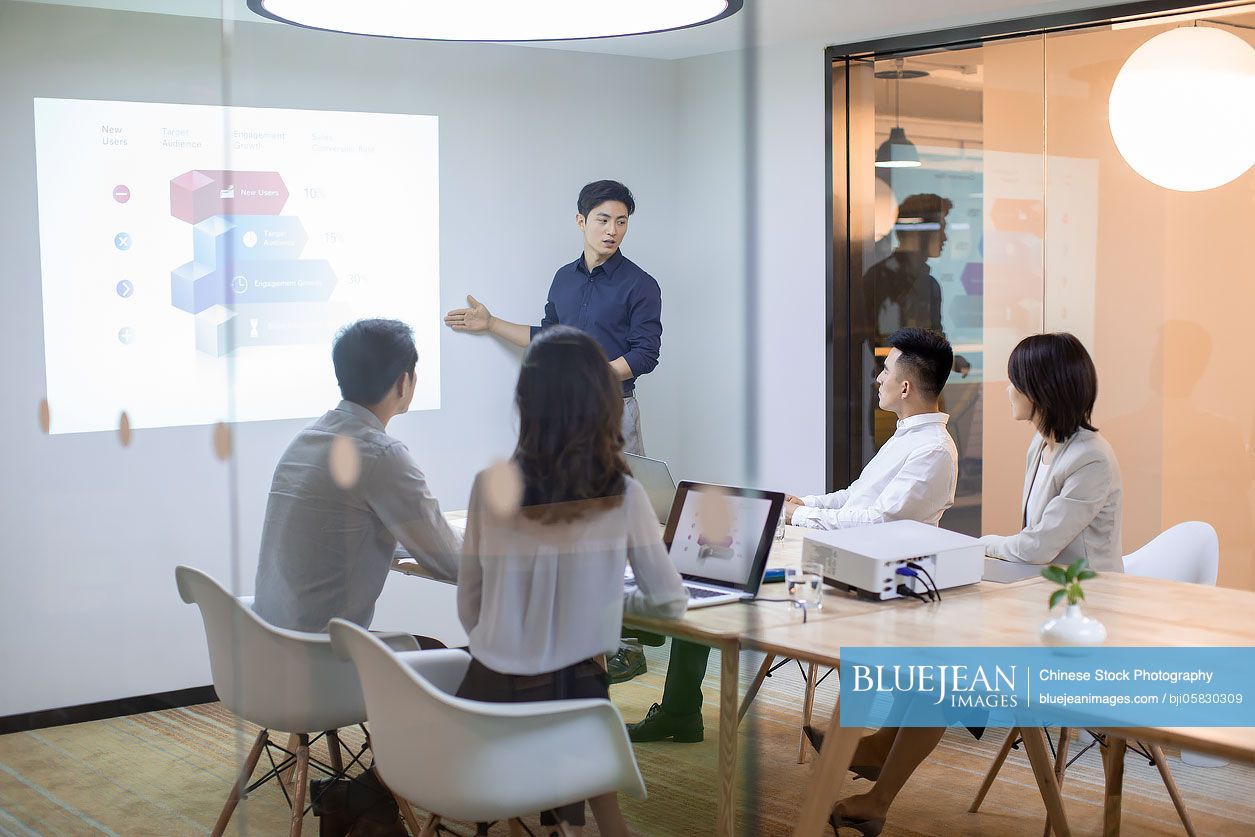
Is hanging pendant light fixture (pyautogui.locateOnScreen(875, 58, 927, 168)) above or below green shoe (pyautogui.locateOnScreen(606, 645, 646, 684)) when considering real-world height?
above

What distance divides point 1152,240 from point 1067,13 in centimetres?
88

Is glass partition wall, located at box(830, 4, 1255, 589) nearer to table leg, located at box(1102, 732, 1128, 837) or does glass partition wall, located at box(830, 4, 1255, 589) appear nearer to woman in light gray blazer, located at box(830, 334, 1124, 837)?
woman in light gray blazer, located at box(830, 334, 1124, 837)

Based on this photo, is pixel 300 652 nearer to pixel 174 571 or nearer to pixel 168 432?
pixel 174 571

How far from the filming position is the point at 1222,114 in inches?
167

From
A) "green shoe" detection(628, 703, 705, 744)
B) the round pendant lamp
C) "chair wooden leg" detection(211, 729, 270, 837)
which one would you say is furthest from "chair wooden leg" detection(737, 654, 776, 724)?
the round pendant lamp

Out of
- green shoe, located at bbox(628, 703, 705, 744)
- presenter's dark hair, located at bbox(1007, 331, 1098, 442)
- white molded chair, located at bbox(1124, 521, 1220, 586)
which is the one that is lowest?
green shoe, located at bbox(628, 703, 705, 744)

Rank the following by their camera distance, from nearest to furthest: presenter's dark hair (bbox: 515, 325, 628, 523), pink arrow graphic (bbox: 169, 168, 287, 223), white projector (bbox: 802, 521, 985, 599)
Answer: presenter's dark hair (bbox: 515, 325, 628, 523)
pink arrow graphic (bbox: 169, 168, 287, 223)
white projector (bbox: 802, 521, 985, 599)

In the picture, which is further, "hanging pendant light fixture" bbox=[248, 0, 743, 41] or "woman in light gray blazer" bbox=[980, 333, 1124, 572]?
"woman in light gray blazer" bbox=[980, 333, 1124, 572]

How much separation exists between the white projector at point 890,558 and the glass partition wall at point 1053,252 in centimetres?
184

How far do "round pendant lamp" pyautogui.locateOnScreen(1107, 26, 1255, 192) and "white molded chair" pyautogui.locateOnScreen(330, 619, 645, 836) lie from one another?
3.28m

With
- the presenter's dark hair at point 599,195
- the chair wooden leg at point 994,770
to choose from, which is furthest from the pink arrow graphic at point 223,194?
the chair wooden leg at point 994,770

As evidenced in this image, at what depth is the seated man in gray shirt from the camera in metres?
2.17

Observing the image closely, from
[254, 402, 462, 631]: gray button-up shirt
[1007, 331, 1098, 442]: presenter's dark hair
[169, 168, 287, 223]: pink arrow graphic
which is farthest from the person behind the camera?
[1007, 331, 1098, 442]: presenter's dark hair

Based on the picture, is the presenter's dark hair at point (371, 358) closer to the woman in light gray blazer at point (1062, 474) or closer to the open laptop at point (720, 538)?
the open laptop at point (720, 538)
